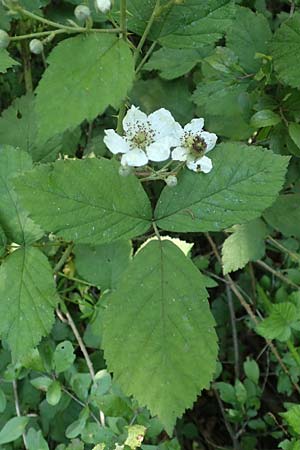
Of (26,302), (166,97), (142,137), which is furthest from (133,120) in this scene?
(166,97)

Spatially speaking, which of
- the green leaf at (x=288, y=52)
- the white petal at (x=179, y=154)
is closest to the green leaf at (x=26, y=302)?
the white petal at (x=179, y=154)

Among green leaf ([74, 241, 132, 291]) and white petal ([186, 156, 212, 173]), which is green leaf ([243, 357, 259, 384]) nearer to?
green leaf ([74, 241, 132, 291])

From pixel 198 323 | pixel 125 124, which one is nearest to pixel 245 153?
pixel 125 124

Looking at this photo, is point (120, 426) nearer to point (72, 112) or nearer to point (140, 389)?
point (140, 389)

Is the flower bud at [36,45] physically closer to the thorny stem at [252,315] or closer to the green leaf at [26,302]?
the green leaf at [26,302]

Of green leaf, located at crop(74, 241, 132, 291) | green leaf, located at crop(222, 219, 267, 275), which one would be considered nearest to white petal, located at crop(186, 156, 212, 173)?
green leaf, located at crop(74, 241, 132, 291)

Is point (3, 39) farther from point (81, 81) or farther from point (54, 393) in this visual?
point (54, 393)
